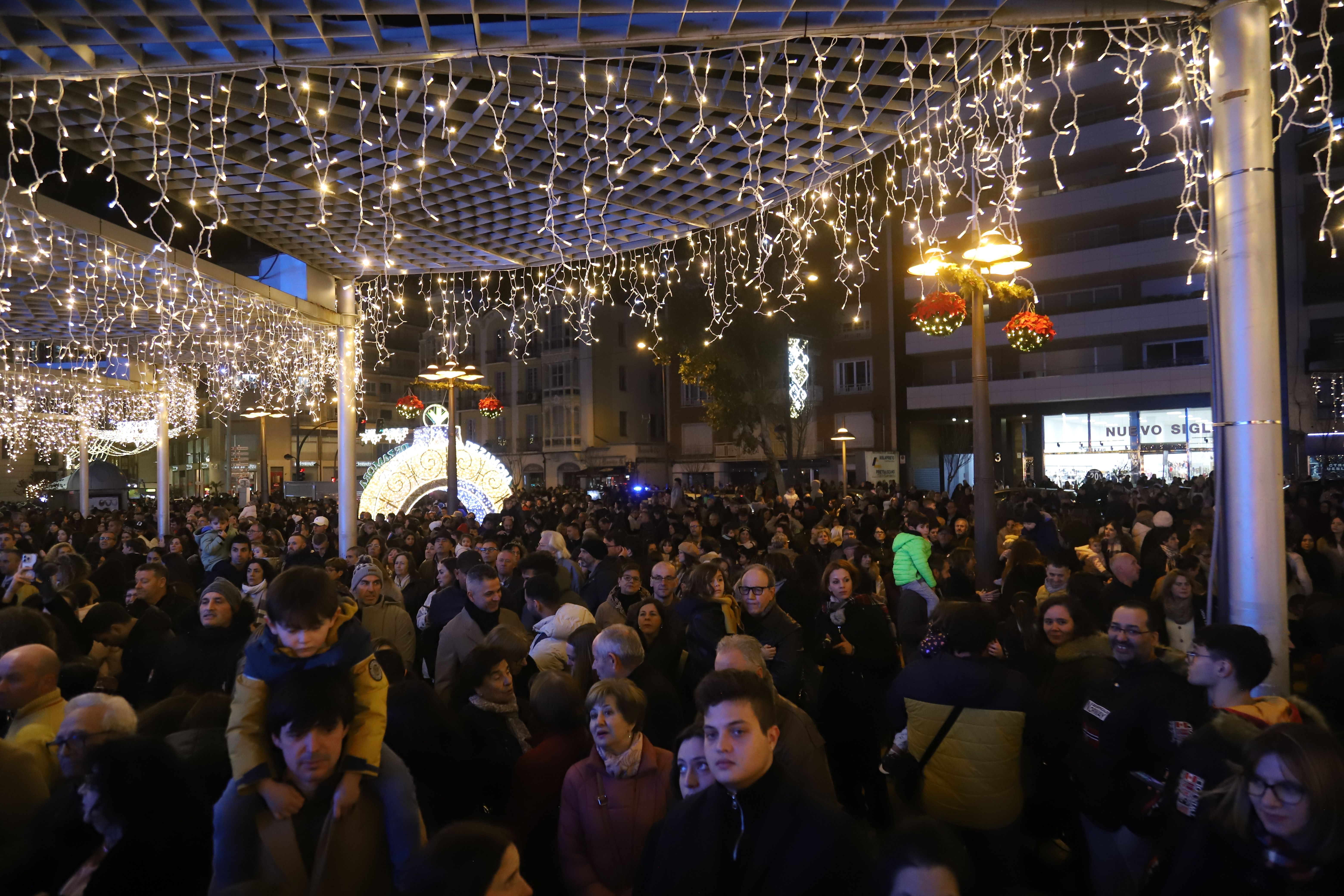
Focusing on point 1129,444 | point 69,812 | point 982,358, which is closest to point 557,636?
point 69,812

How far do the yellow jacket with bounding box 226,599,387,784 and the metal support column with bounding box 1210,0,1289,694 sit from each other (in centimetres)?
359

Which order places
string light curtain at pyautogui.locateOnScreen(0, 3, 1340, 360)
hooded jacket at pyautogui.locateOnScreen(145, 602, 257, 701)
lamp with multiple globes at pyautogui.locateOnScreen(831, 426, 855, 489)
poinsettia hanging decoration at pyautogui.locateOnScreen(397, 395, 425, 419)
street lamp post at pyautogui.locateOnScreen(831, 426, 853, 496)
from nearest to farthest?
1. hooded jacket at pyautogui.locateOnScreen(145, 602, 257, 701)
2. string light curtain at pyautogui.locateOnScreen(0, 3, 1340, 360)
3. poinsettia hanging decoration at pyautogui.locateOnScreen(397, 395, 425, 419)
4. street lamp post at pyautogui.locateOnScreen(831, 426, 853, 496)
5. lamp with multiple globes at pyautogui.locateOnScreen(831, 426, 855, 489)

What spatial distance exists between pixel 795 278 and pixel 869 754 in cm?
2913

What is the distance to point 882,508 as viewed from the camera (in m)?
14.6

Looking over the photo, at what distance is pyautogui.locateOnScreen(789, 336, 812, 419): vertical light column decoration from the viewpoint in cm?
3428

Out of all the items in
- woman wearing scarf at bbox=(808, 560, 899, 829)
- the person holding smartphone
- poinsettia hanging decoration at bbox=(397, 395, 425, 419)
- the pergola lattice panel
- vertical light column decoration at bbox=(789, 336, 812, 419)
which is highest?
vertical light column decoration at bbox=(789, 336, 812, 419)

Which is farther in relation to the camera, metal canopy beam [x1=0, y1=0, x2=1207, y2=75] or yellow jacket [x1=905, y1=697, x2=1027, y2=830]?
metal canopy beam [x1=0, y1=0, x2=1207, y2=75]

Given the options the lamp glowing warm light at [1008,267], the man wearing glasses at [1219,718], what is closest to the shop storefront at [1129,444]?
the lamp glowing warm light at [1008,267]

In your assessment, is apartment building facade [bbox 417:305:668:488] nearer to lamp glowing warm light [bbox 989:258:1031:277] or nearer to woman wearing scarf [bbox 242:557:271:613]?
lamp glowing warm light [bbox 989:258:1031:277]

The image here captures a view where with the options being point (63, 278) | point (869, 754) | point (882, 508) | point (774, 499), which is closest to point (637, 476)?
point (774, 499)

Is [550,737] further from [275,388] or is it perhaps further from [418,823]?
[275,388]

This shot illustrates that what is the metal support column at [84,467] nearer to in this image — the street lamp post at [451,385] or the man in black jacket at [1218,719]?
the street lamp post at [451,385]

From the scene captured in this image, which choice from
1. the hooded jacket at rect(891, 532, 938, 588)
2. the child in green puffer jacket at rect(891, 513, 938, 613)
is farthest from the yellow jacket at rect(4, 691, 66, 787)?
the hooded jacket at rect(891, 532, 938, 588)

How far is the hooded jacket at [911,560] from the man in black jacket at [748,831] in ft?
16.4
